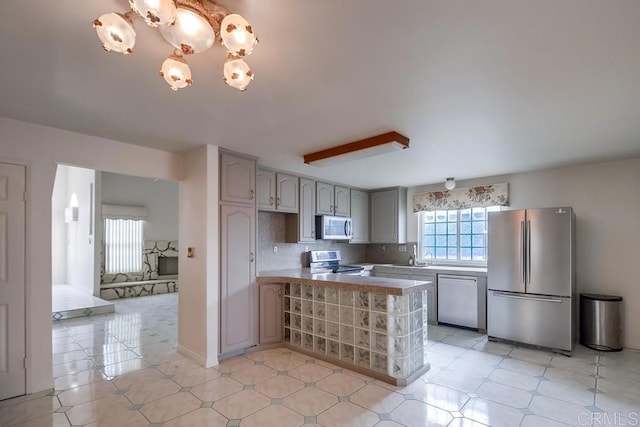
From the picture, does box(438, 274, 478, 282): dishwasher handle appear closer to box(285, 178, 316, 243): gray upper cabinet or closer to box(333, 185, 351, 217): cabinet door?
box(333, 185, 351, 217): cabinet door

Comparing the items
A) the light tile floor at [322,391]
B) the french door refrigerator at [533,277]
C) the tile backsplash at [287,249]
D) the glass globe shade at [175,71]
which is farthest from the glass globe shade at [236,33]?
the french door refrigerator at [533,277]

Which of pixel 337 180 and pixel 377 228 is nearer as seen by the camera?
pixel 337 180

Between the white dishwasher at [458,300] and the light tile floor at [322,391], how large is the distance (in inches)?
25.4

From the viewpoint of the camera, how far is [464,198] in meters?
5.18

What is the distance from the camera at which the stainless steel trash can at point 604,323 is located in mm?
3742

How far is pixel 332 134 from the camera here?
3.00 meters

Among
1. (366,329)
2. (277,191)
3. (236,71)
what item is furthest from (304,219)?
(236,71)

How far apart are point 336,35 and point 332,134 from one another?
147 centimetres

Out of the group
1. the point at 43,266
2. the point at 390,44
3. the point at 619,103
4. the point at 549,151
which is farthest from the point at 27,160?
the point at 549,151

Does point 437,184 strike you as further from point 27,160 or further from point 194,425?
point 27,160

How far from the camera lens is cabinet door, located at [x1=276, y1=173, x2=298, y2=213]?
4.45m

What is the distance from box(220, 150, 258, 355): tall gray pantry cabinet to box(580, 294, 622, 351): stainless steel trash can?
4.01 m

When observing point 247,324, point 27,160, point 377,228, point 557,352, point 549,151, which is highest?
point 549,151

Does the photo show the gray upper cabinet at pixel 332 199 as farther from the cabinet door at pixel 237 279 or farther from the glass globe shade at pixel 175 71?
the glass globe shade at pixel 175 71
